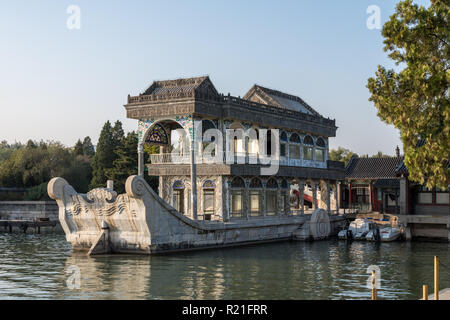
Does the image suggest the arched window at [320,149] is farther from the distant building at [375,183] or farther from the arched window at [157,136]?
the arched window at [157,136]

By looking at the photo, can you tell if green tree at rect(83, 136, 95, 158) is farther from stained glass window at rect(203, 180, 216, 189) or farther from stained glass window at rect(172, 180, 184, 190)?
stained glass window at rect(203, 180, 216, 189)

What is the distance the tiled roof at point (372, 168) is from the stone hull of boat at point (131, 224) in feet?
62.3

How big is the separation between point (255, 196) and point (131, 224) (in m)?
10.2

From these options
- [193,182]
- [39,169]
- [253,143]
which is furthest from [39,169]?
[193,182]

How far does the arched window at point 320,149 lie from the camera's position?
41219 mm

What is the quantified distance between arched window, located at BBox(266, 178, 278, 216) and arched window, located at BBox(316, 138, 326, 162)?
6126 millimetres

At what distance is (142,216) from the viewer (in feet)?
84.9

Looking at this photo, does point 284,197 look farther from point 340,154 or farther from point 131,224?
point 340,154

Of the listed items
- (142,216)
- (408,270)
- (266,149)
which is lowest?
(408,270)

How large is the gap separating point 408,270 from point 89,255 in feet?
45.1

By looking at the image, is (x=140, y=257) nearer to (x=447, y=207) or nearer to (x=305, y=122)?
(x=305, y=122)

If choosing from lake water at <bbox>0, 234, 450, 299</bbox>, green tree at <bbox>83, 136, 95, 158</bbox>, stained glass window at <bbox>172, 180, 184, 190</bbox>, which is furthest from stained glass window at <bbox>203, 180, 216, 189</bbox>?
green tree at <bbox>83, 136, 95, 158</bbox>

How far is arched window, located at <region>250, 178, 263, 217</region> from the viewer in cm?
3438
